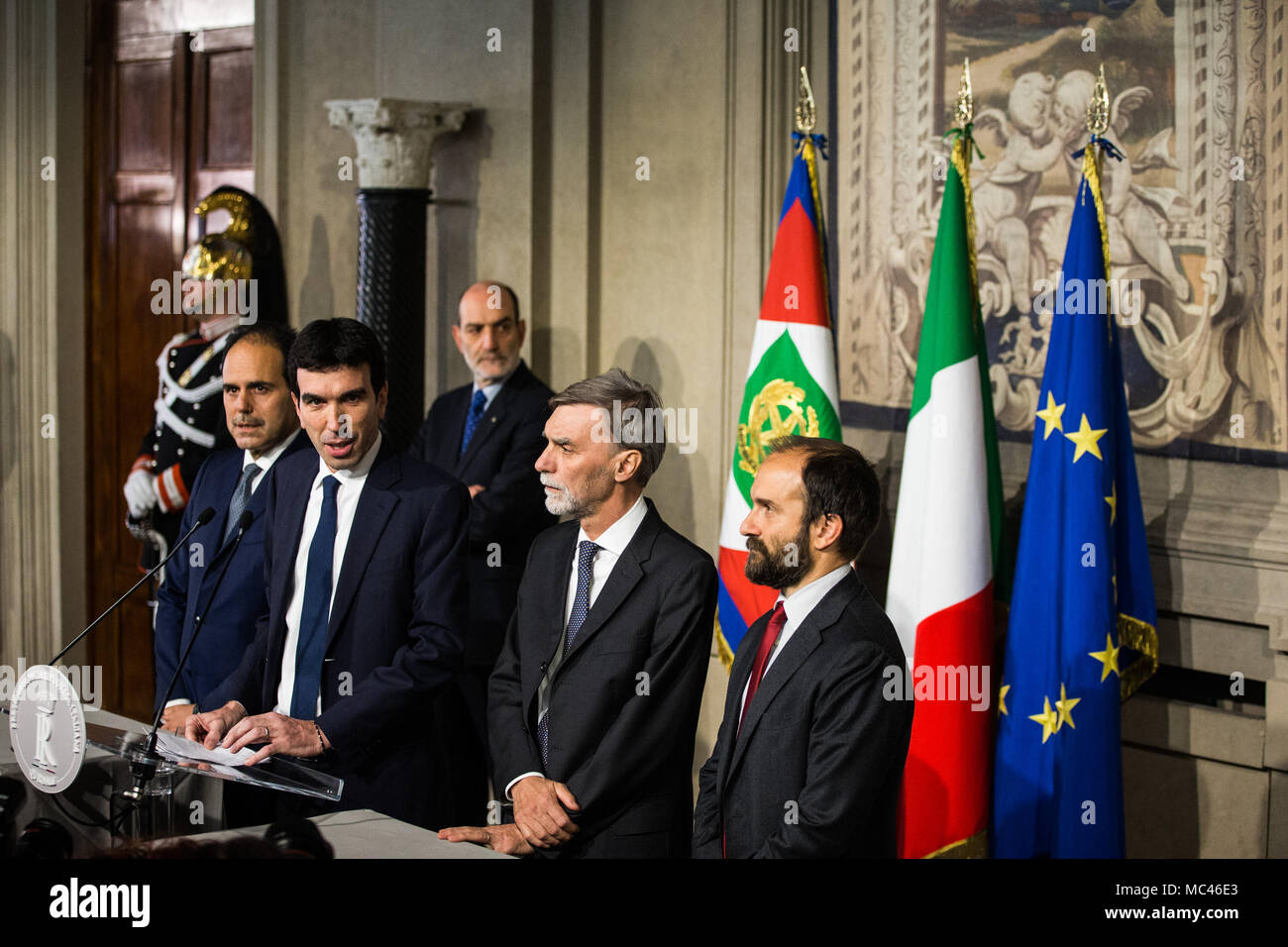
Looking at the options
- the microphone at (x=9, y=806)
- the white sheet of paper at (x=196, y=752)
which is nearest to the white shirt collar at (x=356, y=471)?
the white sheet of paper at (x=196, y=752)

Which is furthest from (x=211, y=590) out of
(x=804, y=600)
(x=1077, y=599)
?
(x=1077, y=599)

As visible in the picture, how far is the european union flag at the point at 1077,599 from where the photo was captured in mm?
3299

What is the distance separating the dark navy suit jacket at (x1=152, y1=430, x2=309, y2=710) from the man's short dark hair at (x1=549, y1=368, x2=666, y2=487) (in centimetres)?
67

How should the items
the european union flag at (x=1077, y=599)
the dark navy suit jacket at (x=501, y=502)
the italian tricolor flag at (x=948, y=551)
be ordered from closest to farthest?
the european union flag at (x=1077, y=599) < the italian tricolor flag at (x=948, y=551) < the dark navy suit jacket at (x=501, y=502)

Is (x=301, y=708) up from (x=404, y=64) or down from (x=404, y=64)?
down

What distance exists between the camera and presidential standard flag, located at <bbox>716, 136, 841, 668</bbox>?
3830 millimetres

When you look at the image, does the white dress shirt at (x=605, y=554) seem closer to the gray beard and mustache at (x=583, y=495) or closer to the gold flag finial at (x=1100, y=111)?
the gray beard and mustache at (x=583, y=495)

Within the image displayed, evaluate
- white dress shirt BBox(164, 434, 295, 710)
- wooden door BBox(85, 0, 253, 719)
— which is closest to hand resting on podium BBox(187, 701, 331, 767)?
white dress shirt BBox(164, 434, 295, 710)

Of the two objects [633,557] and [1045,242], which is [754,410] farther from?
[633,557]

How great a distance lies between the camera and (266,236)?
5.24 metres

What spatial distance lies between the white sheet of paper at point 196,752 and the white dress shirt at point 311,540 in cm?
38
